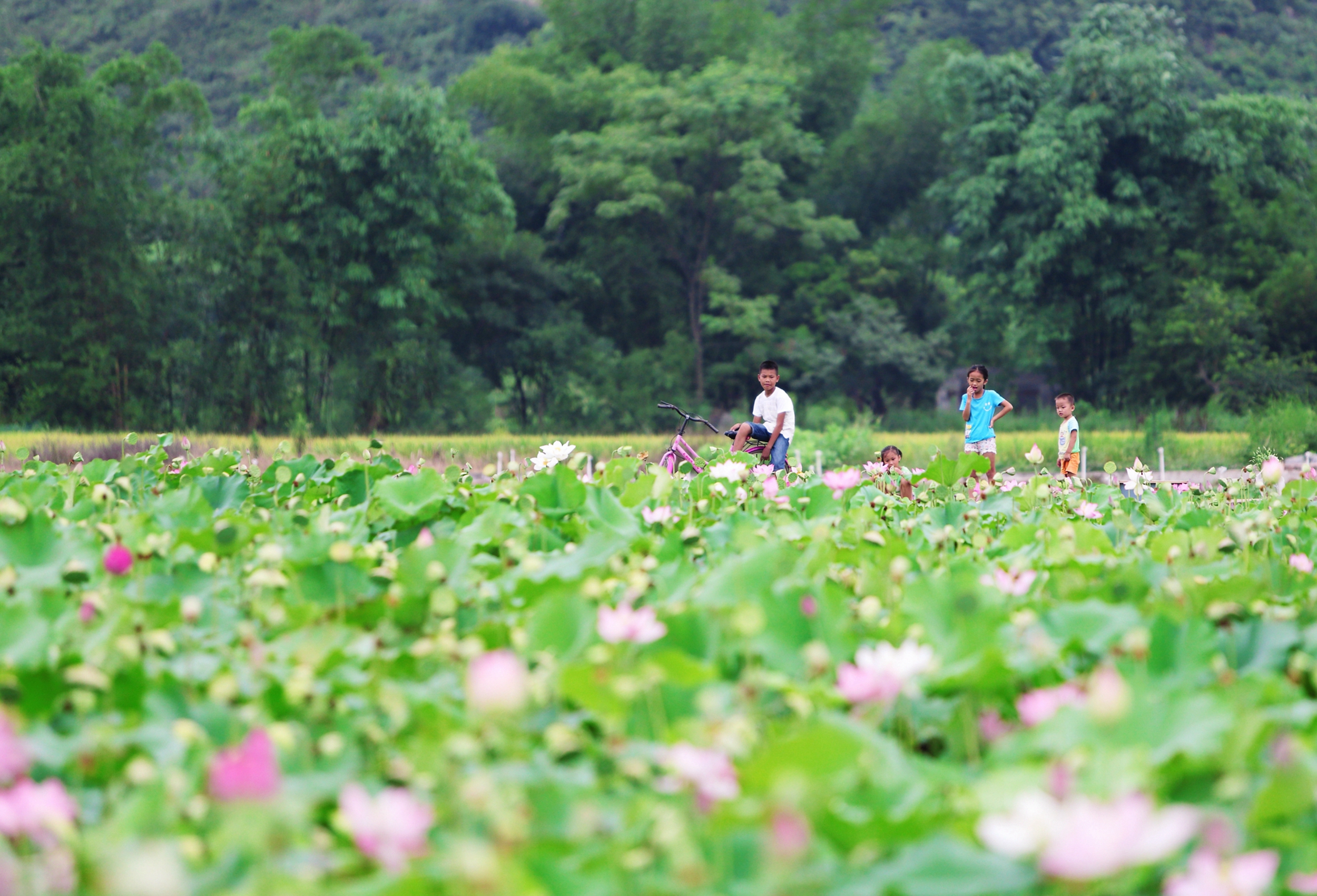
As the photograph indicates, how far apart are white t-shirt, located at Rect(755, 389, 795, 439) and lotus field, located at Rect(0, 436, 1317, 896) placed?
433 centimetres

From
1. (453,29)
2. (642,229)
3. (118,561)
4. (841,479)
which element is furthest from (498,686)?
(453,29)

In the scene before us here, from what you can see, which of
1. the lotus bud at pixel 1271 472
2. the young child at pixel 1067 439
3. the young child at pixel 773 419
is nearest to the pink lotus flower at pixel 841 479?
the lotus bud at pixel 1271 472

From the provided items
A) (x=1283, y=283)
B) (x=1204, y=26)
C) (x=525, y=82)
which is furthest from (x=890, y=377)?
(x=1204, y=26)

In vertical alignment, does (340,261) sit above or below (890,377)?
above

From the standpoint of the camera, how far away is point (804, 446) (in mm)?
17359

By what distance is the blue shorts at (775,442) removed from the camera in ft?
22.4

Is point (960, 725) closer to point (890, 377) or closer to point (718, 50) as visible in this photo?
point (890, 377)

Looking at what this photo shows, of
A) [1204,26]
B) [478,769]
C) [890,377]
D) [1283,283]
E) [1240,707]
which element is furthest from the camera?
[1204,26]

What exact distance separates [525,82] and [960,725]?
3159 cm

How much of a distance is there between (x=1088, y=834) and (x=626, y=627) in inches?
25.2

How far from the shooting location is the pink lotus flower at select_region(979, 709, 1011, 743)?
142 centimetres

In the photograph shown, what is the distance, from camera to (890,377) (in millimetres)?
29828

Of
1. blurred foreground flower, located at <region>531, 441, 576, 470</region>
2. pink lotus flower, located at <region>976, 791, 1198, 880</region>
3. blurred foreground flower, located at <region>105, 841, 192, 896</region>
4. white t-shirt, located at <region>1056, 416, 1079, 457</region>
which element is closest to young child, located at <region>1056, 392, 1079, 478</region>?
white t-shirt, located at <region>1056, 416, 1079, 457</region>

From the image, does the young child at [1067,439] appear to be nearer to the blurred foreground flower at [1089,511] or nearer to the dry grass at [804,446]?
the blurred foreground flower at [1089,511]
